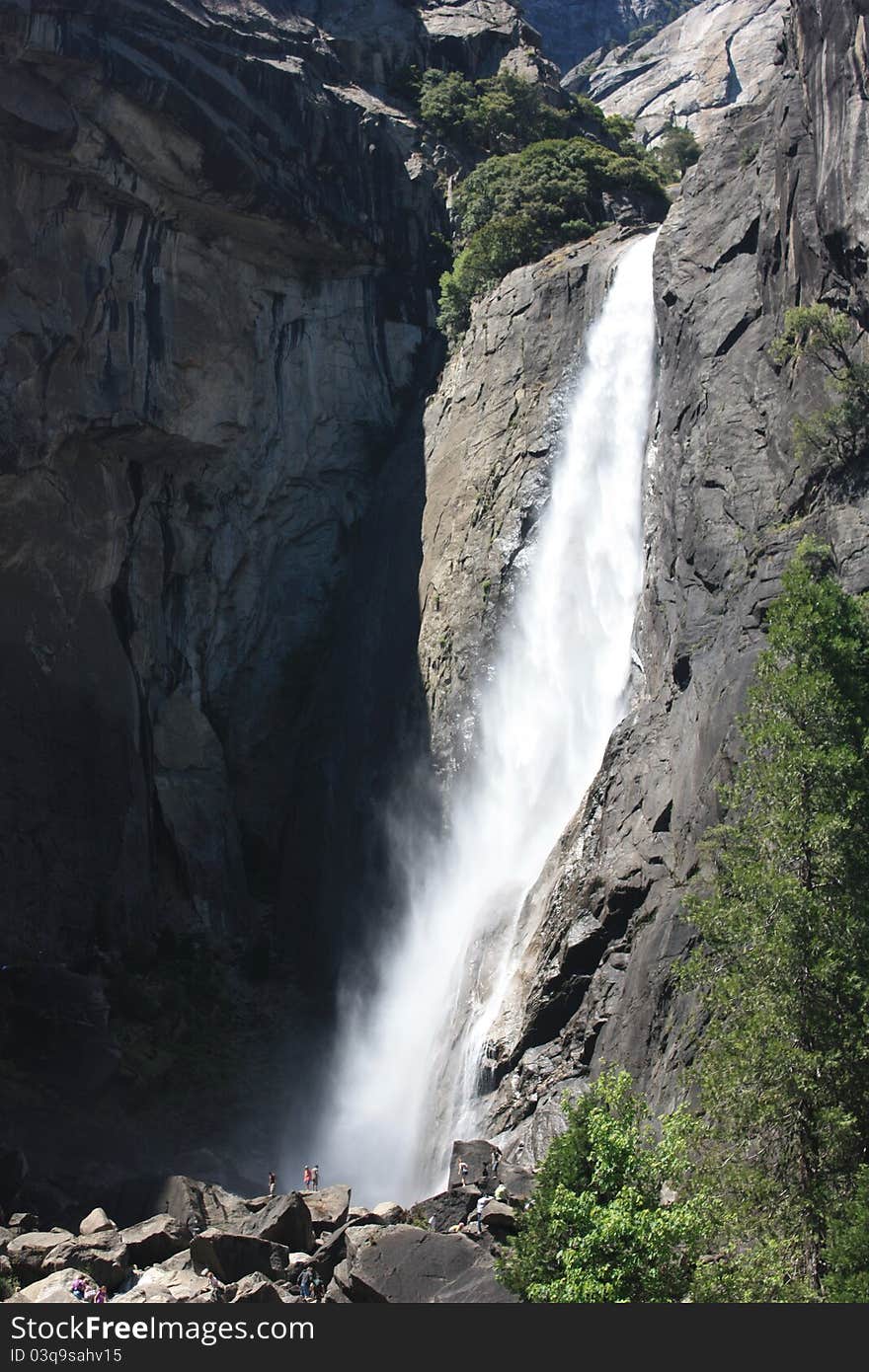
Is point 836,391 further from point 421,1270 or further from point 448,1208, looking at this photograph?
point 421,1270

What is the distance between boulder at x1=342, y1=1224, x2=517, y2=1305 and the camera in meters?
20.2

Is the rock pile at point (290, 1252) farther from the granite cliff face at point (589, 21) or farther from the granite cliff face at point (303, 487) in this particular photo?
the granite cliff face at point (589, 21)

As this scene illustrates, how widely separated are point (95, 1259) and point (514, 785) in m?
17.3

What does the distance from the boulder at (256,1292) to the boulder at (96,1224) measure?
515 cm

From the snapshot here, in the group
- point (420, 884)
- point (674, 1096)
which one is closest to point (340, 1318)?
point (674, 1096)

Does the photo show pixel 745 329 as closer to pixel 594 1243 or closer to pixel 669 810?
pixel 669 810

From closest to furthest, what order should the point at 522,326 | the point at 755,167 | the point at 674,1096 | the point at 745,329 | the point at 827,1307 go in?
the point at 827,1307 < the point at 674,1096 < the point at 745,329 < the point at 755,167 < the point at 522,326

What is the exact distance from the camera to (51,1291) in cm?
2275

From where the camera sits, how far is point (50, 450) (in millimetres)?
40156

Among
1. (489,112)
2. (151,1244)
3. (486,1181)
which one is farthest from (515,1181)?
(489,112)

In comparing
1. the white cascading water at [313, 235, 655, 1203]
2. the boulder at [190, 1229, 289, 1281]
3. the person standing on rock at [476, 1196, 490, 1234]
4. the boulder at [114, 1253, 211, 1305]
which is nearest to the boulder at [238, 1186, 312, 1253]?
the boulder at [190, 1229, 289, 1281]

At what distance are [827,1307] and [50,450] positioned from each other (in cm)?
3189

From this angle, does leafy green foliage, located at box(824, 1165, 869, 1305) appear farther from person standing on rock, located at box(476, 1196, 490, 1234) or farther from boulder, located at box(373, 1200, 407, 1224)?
boulder, located at box(373, 1200, 407, 1224)

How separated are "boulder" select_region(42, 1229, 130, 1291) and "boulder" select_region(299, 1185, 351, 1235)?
3.37m
